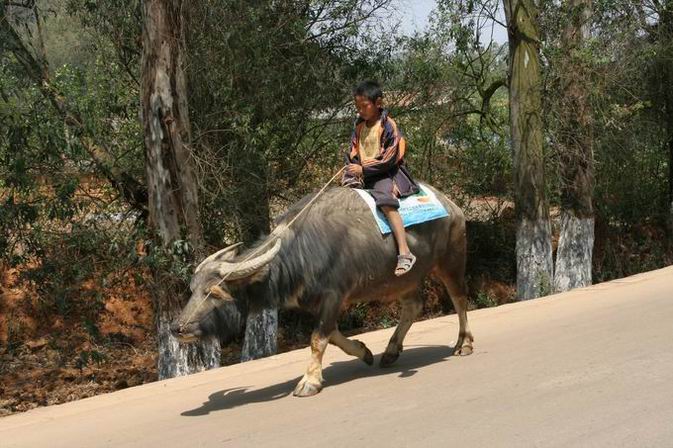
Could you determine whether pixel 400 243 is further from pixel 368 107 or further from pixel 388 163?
pixel 368 107

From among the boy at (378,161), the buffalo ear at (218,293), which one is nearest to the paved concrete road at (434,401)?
the buffalo ear at (218,293)

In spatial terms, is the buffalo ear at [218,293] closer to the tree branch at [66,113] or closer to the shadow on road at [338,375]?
the shadow on road at [338,375]

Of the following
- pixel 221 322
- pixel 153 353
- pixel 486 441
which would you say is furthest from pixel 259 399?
pixel 153 353

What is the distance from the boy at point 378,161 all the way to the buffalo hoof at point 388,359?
3.52 feet

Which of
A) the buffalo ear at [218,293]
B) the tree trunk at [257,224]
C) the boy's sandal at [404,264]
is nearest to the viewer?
the buffalo ear at [218,293]

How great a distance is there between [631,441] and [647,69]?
1629 cm

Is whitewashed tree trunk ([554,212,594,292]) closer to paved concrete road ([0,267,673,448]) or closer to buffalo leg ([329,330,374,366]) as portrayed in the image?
paved concrete road ([0,267,673,448])

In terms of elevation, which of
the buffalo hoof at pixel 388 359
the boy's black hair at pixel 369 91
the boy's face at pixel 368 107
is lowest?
the buffalo hoof at pixel 388 359

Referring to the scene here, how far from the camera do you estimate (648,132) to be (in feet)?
67.2

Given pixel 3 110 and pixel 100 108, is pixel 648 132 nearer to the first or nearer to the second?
pixel 100 108

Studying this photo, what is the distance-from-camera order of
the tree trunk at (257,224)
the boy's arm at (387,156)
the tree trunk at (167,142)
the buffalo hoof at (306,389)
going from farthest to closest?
the tree trunk at (257,224)
the tree trunk at (167,142)
the boy's arm at (387,156)
the buffalo hoof at (306,389)

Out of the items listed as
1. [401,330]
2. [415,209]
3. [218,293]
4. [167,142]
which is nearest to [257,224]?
[167,142]

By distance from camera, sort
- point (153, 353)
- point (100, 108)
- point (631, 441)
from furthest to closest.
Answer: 1. point (153, 353)
2. point (100, 108)
3. point (631, 441)

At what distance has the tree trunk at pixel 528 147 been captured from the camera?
15.9 meters
